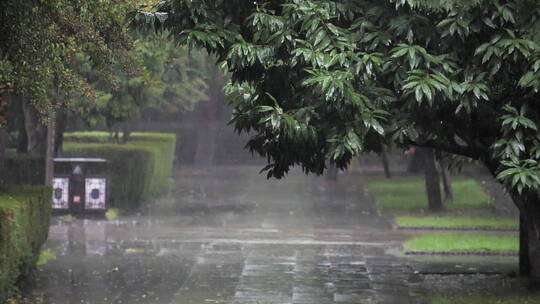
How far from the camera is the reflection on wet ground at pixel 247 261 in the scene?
57.5 feet

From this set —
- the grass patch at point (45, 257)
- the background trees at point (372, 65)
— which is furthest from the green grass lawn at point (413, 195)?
the background trees at point (372, 65)

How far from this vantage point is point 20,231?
1631 centimetres

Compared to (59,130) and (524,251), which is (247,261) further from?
(59,130)

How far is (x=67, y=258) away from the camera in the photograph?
70.5 ft

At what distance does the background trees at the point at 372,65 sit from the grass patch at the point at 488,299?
277cm

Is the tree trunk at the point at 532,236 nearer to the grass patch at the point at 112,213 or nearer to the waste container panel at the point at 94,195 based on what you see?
the grass patch at the point at 112,213

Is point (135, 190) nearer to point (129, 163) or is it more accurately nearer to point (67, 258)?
point (129, 163)

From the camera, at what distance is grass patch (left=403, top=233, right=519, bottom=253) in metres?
22.6

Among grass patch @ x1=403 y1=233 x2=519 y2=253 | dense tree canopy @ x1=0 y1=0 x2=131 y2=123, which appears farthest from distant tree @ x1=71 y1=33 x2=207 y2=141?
grass patch @ x1=403 y1=233 x2=519 y2=253

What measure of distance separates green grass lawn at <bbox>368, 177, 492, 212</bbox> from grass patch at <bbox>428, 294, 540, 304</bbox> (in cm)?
1390

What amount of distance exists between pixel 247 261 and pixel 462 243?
17.4 ft

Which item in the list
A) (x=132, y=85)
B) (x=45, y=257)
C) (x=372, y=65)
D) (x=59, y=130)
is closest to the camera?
(x=372, y=65)

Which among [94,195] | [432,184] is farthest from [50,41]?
[432,184]

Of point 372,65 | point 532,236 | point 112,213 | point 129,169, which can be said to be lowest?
point 112,213
